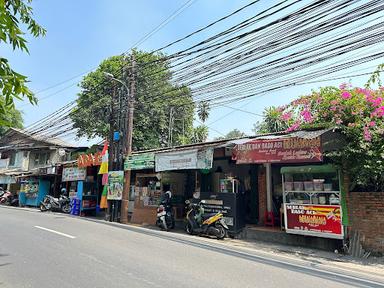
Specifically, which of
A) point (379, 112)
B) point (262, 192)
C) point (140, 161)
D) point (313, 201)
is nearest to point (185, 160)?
point (140, 161)

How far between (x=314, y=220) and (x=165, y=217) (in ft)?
19.6

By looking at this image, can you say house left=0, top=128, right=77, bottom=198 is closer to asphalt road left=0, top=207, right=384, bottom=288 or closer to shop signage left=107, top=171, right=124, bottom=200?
shop signage left=107, top=171, right=124, bottom=200

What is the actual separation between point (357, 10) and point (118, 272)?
27.0 feet

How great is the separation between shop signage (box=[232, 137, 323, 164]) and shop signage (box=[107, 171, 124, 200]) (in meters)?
6.82

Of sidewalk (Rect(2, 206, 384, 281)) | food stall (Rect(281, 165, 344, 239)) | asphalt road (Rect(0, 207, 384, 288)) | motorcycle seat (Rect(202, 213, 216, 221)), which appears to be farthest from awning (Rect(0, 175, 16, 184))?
food stall (Rect(281, 165, 344, 239))

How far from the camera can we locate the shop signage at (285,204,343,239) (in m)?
8.94

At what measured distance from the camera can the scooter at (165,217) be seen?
501 inches

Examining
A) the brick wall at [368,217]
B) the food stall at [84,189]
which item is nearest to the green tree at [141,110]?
the food stall at [84,189]

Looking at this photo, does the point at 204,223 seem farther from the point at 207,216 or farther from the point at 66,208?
the point at 66,208

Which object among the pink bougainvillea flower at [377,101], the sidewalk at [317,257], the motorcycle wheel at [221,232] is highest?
the pink bougainvillea flower at [377,101]

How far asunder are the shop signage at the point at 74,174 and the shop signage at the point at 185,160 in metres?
8.22

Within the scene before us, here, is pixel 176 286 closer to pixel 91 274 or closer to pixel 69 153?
pixel 91 274

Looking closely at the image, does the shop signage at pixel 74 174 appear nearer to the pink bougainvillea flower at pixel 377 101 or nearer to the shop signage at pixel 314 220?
the shop signage at pixel 314 220

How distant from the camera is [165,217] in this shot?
12844 mm
